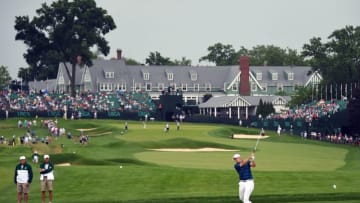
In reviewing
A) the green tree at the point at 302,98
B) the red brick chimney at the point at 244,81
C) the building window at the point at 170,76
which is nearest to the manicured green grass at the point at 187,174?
the green tree at the point at 302,98

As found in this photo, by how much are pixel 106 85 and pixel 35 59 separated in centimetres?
1452

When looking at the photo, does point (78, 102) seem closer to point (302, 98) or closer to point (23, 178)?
point (302, 98)

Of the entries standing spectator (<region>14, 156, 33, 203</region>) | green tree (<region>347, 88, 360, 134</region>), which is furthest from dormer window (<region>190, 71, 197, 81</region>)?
standing spectator (<region>14, 156, 33, 203</region>)

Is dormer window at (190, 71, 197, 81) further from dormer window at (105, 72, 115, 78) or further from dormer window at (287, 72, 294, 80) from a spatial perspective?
dormer window at (287, 72, 294, 80)

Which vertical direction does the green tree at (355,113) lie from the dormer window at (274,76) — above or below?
below

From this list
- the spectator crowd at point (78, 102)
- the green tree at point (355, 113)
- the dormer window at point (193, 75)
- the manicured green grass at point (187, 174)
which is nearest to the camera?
the manicured green grass at point (187, 174)

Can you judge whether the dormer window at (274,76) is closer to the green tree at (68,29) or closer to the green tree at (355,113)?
the green tree at (68,29)

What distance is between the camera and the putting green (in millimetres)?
55859

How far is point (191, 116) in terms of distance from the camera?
12862 centimetres

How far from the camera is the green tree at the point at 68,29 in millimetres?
145375

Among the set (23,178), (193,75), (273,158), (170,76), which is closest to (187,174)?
(23,178)

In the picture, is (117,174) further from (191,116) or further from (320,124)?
(191,116)

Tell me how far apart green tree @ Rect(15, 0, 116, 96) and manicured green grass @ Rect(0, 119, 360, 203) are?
6450cm

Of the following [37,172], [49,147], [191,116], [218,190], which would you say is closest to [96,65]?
[191,116]
